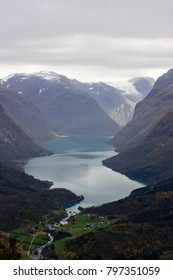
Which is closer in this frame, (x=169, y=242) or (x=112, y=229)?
(x=169, y=242)

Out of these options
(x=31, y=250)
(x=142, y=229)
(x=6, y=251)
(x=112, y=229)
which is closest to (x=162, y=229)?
(x=142, y=229)
